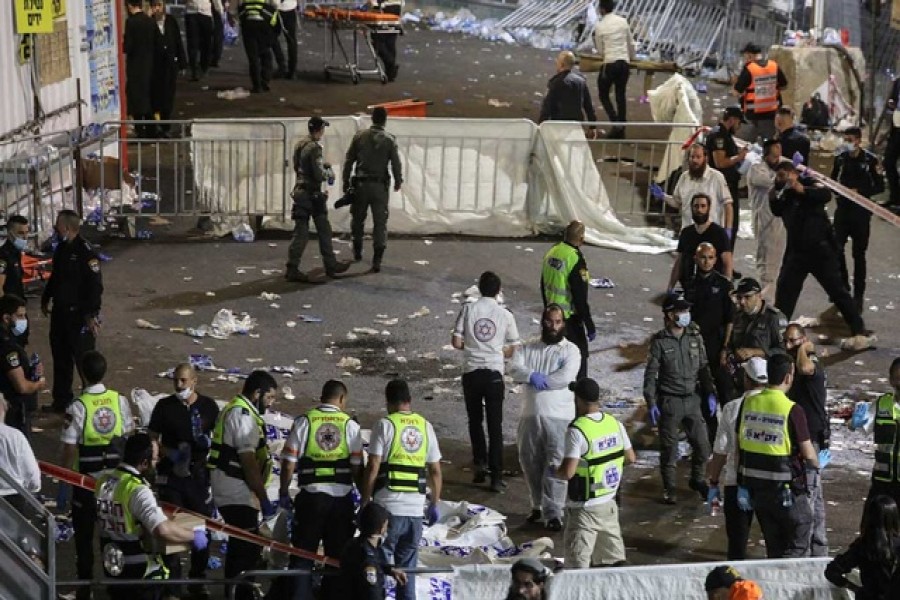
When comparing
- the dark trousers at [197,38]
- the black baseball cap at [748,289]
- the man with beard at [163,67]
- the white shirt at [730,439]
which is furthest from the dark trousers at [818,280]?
the dark trousers at [197,38]

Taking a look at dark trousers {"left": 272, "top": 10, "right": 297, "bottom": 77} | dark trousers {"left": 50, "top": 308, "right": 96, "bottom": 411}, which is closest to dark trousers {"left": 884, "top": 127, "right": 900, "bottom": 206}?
dark trousers {"left": 272, "top": 10, "right": 297, "bottom": 77}

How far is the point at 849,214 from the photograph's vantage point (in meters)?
16.2

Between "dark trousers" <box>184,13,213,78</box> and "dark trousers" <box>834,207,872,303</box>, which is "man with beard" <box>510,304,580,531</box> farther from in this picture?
"dark trousers" <box>184,13,213,78</box>

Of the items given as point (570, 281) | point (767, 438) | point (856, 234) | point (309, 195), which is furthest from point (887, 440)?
point (309, 195)

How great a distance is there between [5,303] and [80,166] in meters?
6.20

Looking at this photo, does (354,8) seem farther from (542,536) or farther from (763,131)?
(542,536)

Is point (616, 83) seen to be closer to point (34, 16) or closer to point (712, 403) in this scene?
point (34, 16)

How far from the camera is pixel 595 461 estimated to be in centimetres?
995

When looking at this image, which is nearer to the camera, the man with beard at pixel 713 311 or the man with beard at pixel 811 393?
the man with beard at pixel 811 393

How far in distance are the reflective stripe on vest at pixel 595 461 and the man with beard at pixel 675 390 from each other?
70.9 inches

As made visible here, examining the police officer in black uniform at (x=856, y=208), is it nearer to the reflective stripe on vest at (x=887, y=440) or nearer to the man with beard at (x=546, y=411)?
the man with beard at (x=546, y=411)

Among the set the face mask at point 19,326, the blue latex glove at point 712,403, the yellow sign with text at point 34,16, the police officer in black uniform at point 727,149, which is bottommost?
the blue latex glove at point 712,403

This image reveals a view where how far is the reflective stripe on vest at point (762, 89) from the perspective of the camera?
821 inches

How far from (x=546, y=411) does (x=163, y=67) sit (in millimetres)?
11857
